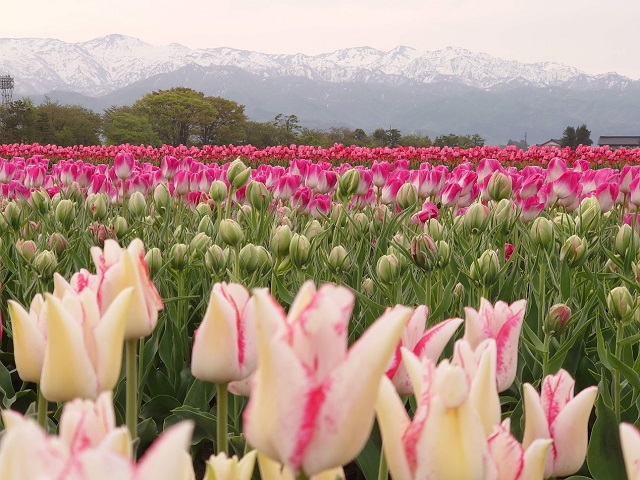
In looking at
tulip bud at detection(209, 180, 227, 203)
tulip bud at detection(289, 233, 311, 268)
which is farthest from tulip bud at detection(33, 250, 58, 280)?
tulip bud at detection(209, 180, 227, 203)

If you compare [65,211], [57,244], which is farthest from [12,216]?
[57,244]

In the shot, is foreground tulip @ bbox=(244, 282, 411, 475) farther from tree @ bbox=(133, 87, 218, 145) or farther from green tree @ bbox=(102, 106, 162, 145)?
tree @ bbox=(133, 87, 218, 145)

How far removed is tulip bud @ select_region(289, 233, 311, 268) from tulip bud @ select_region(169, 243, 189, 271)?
1.24 ft

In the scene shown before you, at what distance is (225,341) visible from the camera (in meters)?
1.02

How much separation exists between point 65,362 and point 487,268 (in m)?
1.63

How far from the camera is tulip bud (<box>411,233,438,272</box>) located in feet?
7.67

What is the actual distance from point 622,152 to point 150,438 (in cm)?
1477

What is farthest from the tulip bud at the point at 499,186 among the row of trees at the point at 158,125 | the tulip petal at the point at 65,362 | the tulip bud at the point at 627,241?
the row of trees at the point at 158,125

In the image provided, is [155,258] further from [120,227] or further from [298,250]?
[120,227]

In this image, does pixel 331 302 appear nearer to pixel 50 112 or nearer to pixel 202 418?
pixel 202 418

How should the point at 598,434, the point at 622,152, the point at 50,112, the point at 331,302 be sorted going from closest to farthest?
1. the point at 331,302
2. the point at 598,434
3. the point at 622,152
4. the point at 50,112

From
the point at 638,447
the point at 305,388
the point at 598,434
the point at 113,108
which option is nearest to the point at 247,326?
the point at 305,388

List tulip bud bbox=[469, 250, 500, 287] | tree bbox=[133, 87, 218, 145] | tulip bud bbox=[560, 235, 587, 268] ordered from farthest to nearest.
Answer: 1. tree bbox=[133, 87, 218, 145]
2. tulip bud bbox=[560, 235, 587, 268]
3. tulip bud bbox=[469, 250, 500, 287]

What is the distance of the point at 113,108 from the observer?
72.1 meters
